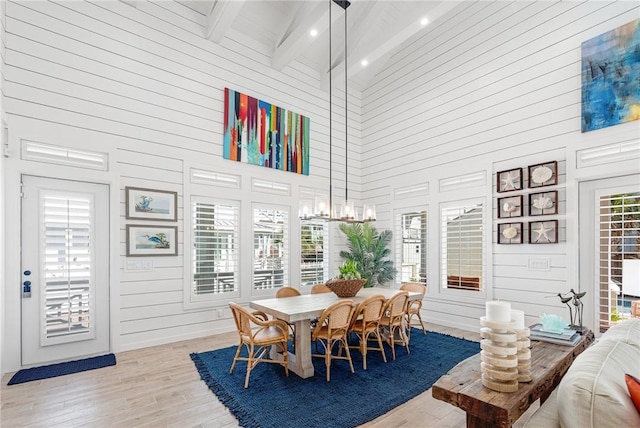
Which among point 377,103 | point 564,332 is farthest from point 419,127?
point 564,332

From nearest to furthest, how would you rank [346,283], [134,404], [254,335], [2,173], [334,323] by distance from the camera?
1. [134,404]
2. [254,335]
3. [334,323]
4. [2,173]
5. [346,283]

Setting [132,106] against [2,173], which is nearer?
[2,173]

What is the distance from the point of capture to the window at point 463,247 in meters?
5.31

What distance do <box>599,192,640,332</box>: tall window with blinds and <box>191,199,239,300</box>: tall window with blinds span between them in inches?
202

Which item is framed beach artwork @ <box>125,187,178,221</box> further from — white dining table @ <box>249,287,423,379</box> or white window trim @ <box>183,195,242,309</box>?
white dining table @ <box>249,287,423,379</box>

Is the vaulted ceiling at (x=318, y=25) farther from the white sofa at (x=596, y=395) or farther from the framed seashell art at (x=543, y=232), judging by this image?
the white sofa at (x=596, y=395)

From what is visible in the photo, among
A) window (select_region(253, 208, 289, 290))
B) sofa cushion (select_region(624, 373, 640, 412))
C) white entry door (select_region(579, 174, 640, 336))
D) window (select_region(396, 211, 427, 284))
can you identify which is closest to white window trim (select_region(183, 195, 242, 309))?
window (select_region(253, 208, 289, 290))

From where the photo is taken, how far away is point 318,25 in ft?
17.3

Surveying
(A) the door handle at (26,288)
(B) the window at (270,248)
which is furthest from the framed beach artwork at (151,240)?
(B) the window at (270,248)

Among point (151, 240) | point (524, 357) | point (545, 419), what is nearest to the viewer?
point (545, 419)

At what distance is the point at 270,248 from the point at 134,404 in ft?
10.8

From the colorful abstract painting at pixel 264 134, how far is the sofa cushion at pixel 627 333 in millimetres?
5028

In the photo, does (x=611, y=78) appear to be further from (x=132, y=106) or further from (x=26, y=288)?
(x=26, y=288)

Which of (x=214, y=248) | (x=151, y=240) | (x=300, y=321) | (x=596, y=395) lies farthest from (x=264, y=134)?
→ (x=596, y=395)
